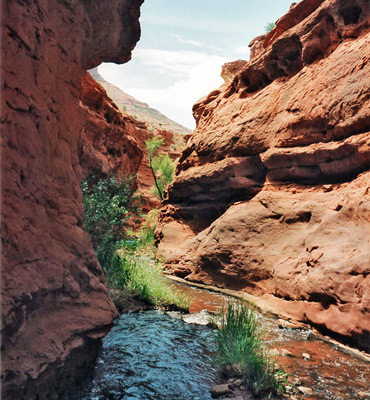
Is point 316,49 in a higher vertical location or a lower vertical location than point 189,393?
higher

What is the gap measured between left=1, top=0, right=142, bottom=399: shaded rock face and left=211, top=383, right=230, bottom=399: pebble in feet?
5.20

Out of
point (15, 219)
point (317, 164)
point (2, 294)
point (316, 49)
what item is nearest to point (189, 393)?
point (2, 294)

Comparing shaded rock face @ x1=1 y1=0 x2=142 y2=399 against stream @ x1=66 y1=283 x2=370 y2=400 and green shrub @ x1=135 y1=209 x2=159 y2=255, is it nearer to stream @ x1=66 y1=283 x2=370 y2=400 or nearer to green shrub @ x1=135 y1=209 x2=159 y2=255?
stream @ x1=66 y1=283 x2=370 y2=400

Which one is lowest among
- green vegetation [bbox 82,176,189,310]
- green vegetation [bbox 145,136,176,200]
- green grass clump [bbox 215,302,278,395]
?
green grass clump [bbox 215,302,278,395]

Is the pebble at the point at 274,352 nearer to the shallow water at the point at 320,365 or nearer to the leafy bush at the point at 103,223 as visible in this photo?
the shallow water at the point at 320,365

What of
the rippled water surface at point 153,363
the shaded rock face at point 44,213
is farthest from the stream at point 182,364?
the shaded rock face at point 44,213

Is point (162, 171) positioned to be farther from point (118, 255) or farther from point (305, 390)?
point (305, 390)

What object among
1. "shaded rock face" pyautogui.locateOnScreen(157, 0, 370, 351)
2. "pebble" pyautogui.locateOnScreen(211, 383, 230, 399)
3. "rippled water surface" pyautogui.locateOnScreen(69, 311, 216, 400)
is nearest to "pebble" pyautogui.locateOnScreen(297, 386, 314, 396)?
"pebble" pyautogui.locateOnScreen(211, 383, 230, 399)

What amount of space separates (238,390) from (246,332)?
761 mm

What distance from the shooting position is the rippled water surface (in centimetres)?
422

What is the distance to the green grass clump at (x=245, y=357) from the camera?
4.24 meters

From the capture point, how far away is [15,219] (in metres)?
3.43

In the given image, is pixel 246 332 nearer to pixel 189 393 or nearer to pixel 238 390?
pixel 238 390

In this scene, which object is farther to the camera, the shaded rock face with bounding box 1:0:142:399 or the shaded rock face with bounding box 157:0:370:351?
the shaded rock face with bounding box 157:0:370:351
